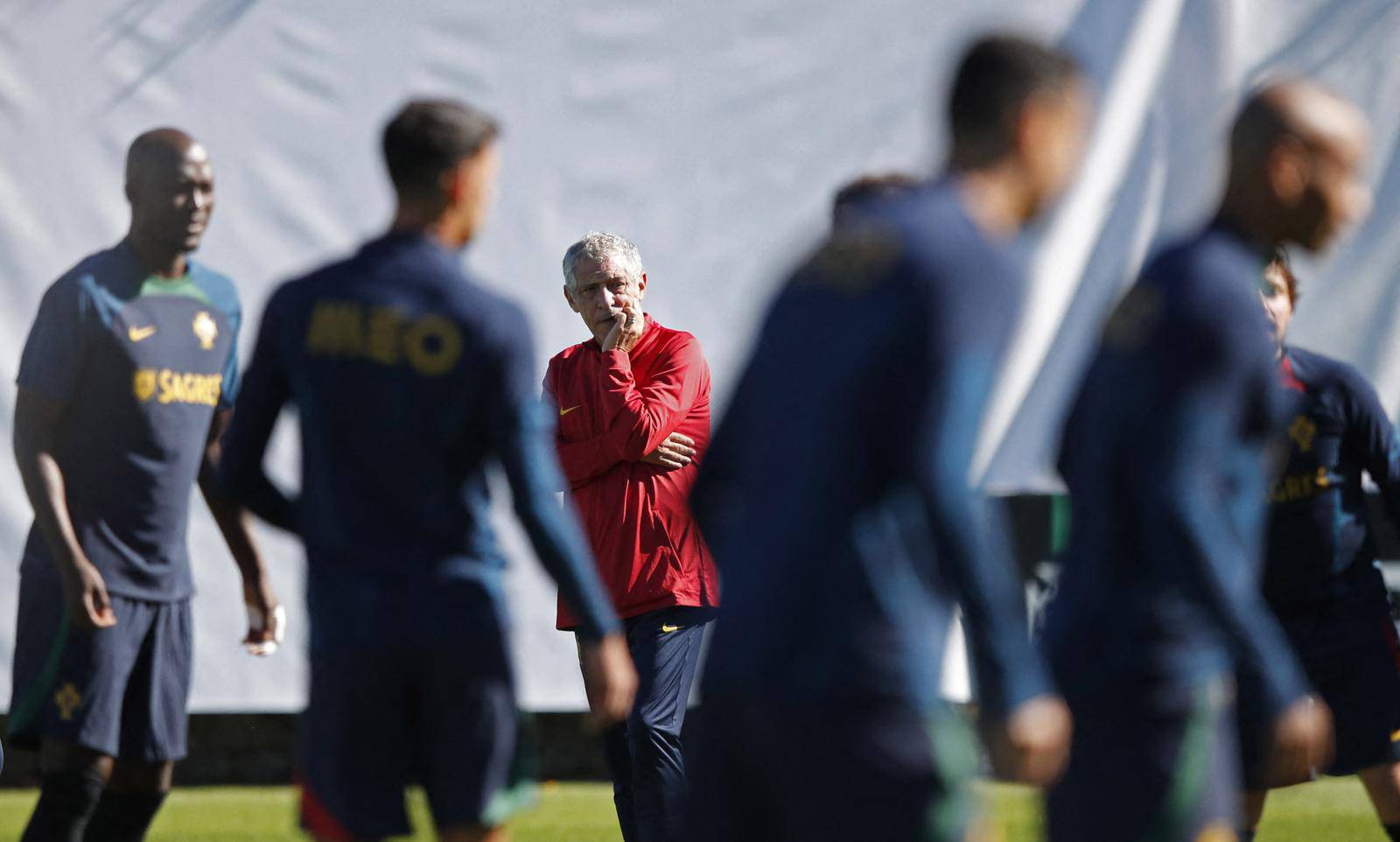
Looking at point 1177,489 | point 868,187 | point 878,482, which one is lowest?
point 1177,489

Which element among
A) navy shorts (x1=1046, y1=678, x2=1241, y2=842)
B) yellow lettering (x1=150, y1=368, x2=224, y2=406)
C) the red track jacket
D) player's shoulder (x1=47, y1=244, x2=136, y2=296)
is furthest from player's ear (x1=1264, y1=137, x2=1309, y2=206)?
player's shoulder (x1=47, y1=244, x2=136, y2=296)

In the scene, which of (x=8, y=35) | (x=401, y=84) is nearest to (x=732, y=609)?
(x=401, y=84)

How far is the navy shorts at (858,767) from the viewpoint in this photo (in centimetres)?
242

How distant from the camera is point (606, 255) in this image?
545 cm

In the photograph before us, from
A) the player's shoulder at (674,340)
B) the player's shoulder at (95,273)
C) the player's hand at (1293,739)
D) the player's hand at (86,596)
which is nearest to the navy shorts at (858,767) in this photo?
the player's hand at (1293,739)

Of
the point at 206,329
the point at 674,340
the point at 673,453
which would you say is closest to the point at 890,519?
the point at 206,329

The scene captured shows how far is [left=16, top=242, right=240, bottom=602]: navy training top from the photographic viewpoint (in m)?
4.54

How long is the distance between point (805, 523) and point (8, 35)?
7512 mm

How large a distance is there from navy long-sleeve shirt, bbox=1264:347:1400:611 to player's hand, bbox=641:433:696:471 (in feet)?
5.50

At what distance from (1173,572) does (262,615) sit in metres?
2.43

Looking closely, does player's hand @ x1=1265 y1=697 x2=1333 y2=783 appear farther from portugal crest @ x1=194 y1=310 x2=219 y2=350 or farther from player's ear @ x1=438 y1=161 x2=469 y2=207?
portugal crest @ x1=194 y1=310 x2=219 y2=350

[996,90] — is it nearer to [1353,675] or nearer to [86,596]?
[86,596]

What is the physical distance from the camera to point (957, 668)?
8633mm

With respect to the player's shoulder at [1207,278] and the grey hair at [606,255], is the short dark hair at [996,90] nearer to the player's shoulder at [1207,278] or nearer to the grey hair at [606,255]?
the player's shoulder at [1207,278]
